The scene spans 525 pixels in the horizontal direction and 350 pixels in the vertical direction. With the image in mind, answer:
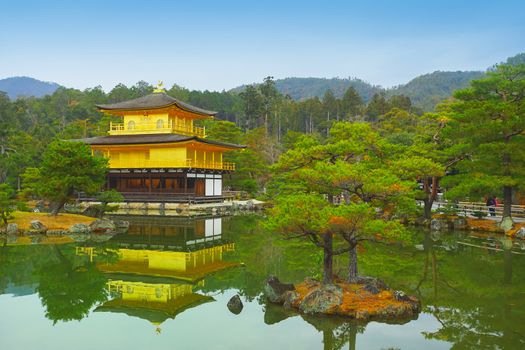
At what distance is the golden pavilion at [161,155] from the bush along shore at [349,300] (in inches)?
1038

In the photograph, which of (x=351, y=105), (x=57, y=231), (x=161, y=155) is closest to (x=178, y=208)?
(x=161, y=155)

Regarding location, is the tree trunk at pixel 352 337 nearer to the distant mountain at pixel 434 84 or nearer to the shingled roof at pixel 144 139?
the shingled roof at pixel 144 139

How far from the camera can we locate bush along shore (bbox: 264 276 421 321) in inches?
408

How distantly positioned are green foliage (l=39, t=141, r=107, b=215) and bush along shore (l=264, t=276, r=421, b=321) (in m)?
15.8

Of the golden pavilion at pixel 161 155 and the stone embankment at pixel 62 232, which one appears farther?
the golden pavilion at pixel 161 155

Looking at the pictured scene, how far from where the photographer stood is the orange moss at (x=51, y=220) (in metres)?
23.5

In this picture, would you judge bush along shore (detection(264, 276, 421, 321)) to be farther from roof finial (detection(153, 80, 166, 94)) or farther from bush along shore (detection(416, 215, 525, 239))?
roof finial (detection(153, 80, 166, 94))

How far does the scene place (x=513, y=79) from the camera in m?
24.0

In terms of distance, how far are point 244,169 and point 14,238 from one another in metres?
26.1

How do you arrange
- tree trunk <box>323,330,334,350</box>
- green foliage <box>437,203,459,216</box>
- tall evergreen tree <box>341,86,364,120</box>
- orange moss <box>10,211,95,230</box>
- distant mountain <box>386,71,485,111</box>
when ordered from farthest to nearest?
distant mountain <box>386,71,485,111</box> → tall evergreen tree <box>341,86,364,120</box> → green foliage <box>437,203,459,216</box> → orange moss <box>10,211,95,230</box> → tree trunk <box>323,330,334,350</box>

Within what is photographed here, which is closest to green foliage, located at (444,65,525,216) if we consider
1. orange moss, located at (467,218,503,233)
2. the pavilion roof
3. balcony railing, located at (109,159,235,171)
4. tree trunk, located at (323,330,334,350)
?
orange moss, located at (467,218,503,233)

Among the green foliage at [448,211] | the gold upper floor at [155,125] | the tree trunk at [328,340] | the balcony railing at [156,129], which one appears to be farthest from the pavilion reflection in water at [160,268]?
the gold upper floor at [155,125]

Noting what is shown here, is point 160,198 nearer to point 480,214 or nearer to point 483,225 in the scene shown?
point 480,214

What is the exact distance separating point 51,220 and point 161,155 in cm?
1594
